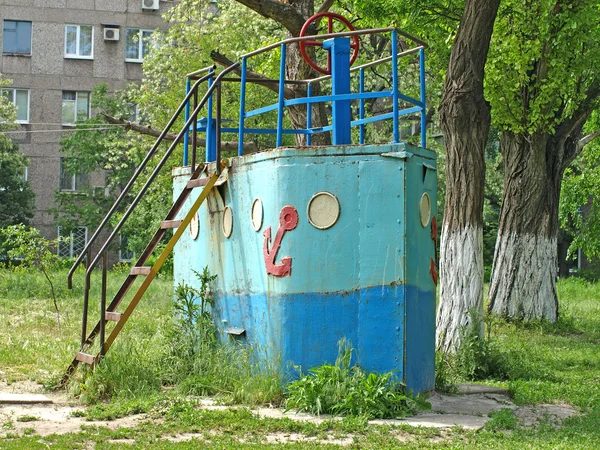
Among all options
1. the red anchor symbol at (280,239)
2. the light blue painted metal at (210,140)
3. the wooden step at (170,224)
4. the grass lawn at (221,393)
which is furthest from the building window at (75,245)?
the red anchor symbol at (280,239)

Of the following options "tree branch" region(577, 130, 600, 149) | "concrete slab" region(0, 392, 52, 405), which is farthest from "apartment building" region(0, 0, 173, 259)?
"concrete slab" region(0, 392, 52, 405)

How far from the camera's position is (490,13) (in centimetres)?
1346

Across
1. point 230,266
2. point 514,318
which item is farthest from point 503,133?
point 230,266

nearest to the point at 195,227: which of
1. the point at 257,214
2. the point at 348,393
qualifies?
the point at 257,214

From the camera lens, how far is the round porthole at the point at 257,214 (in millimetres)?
10125

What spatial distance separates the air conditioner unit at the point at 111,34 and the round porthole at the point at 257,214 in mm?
33333

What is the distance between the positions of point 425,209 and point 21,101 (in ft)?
114

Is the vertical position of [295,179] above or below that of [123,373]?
above

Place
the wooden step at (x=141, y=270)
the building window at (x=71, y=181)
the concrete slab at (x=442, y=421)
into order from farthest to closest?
the building window at (x=71, y=181)
the wooden step at (x=141, y=270)
the concrete slab at (x=442, y=421)

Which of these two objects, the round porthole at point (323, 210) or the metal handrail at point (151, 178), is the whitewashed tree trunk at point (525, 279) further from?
the round porthole at point (323, 210)

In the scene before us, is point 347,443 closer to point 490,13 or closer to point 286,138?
point 490,13

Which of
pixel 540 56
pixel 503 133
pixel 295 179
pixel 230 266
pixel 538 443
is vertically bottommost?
pixel 538 443

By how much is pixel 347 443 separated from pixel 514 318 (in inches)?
449

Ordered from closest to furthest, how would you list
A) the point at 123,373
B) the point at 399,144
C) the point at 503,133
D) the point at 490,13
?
the point at 399,144 → the point at 123,373 → the point at 490,13 → the point at 503,133
